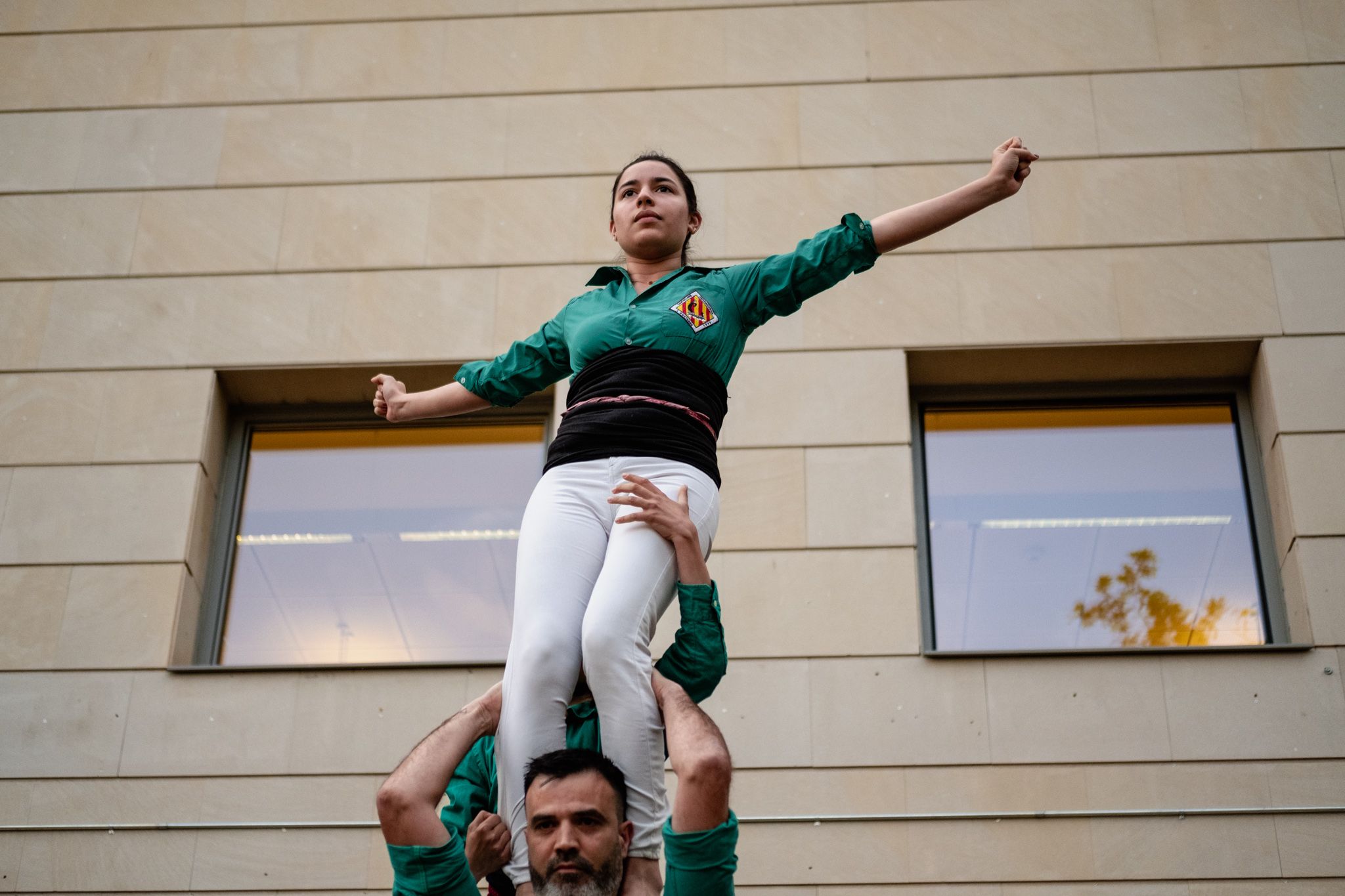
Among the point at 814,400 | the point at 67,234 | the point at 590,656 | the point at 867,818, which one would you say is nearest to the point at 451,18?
the point at 67,234

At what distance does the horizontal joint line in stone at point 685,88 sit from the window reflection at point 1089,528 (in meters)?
1.45

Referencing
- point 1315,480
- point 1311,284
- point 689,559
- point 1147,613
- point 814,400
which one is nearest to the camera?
point 689,559

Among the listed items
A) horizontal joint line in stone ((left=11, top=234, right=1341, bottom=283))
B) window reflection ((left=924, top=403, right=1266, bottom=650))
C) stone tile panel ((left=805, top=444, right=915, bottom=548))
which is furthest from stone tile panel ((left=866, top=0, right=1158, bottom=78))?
stone tile panel ((left=805, top=444, right=915, bottom=548))

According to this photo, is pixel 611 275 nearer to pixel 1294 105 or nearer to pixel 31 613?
pixel 31 613

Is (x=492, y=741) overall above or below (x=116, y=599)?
below

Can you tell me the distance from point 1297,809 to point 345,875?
3.24 metres

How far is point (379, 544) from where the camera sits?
587 centimetres

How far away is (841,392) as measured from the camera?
18.5 feet

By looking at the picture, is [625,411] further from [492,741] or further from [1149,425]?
[1149,425]

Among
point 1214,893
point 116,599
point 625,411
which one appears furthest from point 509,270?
point 1214,893

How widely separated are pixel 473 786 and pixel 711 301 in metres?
1.17

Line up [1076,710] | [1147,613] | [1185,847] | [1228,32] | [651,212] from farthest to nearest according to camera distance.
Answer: [1228,32] → [1147,613] → [1076,710] → [1185,847] → [651,212]

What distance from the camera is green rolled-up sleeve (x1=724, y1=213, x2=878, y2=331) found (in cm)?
313

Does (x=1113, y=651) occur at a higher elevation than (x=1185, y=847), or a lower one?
higher
